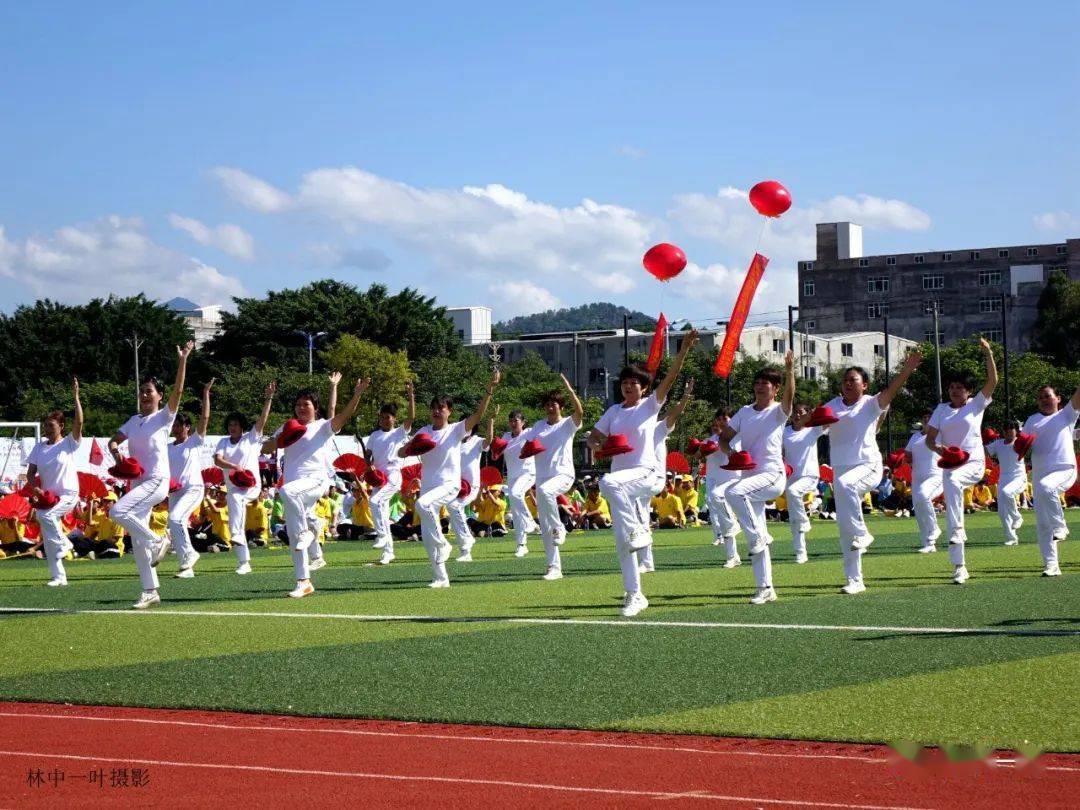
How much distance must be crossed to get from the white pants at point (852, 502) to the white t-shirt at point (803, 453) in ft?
15.4

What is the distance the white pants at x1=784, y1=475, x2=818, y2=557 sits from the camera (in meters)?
19.0

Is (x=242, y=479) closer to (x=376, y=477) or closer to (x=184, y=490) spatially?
(x=184, y=490)

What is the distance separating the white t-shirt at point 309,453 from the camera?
1540cm

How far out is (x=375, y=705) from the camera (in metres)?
8.69

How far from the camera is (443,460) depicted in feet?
55.8

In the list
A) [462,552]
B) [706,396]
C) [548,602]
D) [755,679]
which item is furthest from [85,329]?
[755,679]

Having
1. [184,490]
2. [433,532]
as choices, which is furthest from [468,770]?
[184,490]

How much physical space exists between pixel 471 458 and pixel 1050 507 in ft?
33.0

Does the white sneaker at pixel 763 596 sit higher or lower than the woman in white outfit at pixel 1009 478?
lower

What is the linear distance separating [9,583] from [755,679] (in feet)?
40.4

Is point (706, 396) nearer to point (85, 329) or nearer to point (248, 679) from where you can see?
point (85, 329)

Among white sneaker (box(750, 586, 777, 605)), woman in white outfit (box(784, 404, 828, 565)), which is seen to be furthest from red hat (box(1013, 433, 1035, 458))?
white sneaker (box(750, 586, 777, 605))

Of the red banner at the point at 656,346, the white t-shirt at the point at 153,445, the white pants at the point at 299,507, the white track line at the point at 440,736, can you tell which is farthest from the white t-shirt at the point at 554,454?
the white track line at the point at 440,736

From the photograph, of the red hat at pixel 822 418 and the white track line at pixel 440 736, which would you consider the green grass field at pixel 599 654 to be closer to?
the white track line at pixel 440 736
